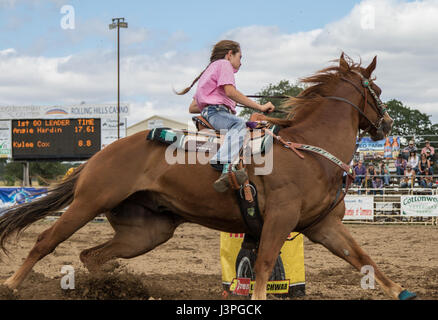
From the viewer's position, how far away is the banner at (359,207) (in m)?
17.6

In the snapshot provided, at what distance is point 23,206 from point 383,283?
3.74m

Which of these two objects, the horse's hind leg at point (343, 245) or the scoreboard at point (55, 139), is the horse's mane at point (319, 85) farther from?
the scoreboard at point (55, 139)

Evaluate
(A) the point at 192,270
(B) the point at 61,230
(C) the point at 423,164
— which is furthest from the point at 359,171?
(B) the point at 61,230

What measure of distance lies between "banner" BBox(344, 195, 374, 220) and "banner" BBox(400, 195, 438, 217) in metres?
1.02

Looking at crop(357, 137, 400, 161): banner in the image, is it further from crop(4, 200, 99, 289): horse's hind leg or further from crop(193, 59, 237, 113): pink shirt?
crop(4, 200, 99, 289): horse's hind leg

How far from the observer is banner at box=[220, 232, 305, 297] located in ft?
19.0

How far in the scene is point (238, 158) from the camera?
485 centimetres

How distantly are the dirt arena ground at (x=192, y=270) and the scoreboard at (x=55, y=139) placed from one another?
20.1ft

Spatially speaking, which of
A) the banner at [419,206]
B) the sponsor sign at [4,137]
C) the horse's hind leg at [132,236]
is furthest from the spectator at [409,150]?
the sponsor sign at [4,137]

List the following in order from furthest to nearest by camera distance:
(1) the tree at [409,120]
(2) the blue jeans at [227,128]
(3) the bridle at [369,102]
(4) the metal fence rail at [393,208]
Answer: (1) the tree at [409,120]
(4) the metal fence rail at [393,208]
(3) the bridle at [369,102]
(2) the blue jeans at [227,128]

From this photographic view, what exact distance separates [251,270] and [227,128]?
171 cm

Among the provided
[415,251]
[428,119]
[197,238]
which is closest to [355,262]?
[415,251]

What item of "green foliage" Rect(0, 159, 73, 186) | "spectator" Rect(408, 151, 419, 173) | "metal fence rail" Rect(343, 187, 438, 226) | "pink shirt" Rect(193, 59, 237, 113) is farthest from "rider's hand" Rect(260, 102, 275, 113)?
"green foliage" Rect(0, 159, 73, 186)

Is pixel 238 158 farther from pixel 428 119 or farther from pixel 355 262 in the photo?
pixel 428 119
